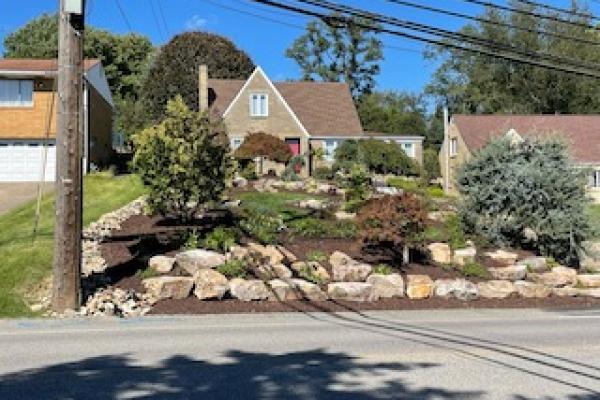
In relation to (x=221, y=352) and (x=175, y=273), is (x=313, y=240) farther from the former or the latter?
(x=221, y=352)

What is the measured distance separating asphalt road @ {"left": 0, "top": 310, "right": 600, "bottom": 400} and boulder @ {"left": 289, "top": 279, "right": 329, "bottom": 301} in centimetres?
162

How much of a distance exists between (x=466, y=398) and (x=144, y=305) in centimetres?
780

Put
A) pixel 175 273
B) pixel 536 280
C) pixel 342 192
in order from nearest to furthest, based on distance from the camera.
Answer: pixel 175 273, pixel 536 280, pixel 342 192

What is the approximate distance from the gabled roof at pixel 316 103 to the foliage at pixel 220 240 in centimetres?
2698

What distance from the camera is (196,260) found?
14383mm

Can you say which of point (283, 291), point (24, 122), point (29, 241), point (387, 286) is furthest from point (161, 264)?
point (24, 122)

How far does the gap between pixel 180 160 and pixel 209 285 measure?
4.01 metres

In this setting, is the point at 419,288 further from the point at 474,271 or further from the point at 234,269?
the point at 234,269

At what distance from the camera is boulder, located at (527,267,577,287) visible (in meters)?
15.9

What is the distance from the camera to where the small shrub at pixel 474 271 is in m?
15.7

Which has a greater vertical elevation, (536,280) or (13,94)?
(13,94)

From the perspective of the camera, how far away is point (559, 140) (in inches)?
744

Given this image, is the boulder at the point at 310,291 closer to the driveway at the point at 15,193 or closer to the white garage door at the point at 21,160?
the driveway at the point at 15,193

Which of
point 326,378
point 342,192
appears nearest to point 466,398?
point 326,378
